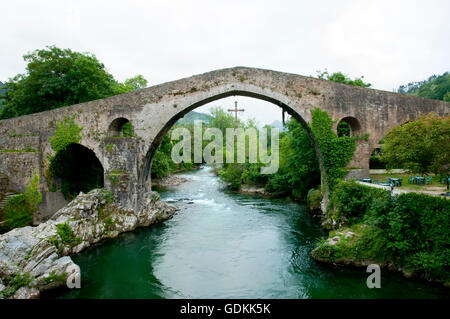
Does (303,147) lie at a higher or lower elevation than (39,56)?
lower

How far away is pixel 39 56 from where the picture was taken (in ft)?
53.0

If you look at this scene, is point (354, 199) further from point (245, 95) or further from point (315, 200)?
point (245, 95)

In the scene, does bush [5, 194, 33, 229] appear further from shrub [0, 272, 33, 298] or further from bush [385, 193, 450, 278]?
bush [385, 193, 450, 278]

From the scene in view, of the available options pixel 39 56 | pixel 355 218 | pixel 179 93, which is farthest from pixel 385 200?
pixel 39 56

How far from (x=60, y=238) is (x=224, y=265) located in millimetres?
5723

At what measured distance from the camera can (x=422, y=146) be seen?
7066 millimetres

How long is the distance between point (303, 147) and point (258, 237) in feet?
23.2

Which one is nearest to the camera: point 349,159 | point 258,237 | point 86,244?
point 86,244

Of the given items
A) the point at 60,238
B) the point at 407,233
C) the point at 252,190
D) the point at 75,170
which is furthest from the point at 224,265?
the point at 252,190

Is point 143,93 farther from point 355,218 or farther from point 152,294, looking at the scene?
point 355,218

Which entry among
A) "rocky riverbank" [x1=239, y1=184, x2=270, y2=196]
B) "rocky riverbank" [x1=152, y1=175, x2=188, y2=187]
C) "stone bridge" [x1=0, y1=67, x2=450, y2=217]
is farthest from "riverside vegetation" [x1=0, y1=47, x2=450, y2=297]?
"rocky riverbank" [x1=152, y1=175, x2=188, y2=187]

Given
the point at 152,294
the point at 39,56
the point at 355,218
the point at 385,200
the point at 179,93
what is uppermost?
the point at 39,56

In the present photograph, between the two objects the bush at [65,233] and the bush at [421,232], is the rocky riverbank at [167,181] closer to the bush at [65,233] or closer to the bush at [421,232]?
the bush at [65,233]

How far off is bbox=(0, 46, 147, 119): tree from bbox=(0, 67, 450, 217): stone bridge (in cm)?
347
